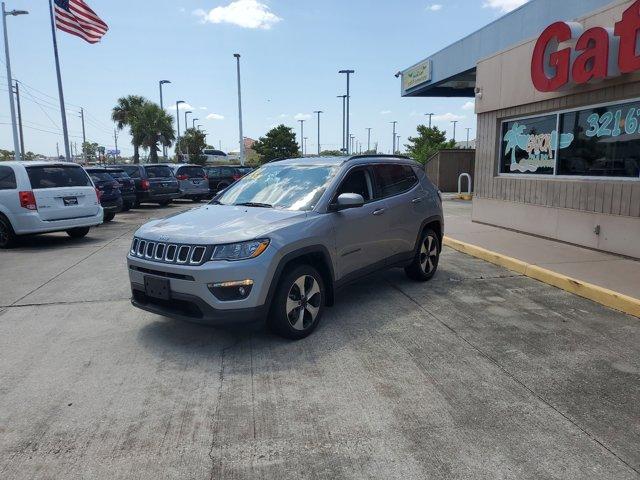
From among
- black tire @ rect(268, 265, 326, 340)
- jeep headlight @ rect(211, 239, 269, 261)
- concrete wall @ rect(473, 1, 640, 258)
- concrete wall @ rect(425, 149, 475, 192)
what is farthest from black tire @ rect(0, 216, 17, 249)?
concrete wall @ rect(425, 149, 475, 192)

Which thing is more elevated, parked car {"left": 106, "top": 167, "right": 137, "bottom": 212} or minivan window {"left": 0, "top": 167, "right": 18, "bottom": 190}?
minivan window {"left": 0, "top": 167, "right": 18, "bottom": 190}

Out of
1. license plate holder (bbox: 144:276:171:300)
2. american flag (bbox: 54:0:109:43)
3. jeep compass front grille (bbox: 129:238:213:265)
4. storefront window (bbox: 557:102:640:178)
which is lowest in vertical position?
license plate holder (bbox: 144:276:171:300)

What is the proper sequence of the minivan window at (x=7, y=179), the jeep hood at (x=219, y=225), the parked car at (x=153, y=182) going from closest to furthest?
the jeep hood at (x=219, y=225) < the minivan window at (x=7, y=179) < the parked car at (x=153, y=182)

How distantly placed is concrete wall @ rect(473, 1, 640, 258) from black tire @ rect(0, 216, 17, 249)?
10498mm

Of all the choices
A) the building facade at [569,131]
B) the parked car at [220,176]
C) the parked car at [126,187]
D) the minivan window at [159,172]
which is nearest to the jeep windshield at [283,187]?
the building facade at [569,131]

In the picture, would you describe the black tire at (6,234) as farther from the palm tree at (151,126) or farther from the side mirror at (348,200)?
the palm tree at (151,126)

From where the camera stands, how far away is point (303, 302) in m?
4.74

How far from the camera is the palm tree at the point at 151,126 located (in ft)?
151

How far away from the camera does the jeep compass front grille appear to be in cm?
423

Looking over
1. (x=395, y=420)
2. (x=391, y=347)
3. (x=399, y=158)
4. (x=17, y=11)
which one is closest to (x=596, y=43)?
(x=399, y=158)

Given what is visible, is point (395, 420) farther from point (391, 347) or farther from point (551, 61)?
point (551, 61)

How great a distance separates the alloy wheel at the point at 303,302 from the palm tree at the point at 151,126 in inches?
1790

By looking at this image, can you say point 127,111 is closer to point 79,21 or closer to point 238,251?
point 79,21

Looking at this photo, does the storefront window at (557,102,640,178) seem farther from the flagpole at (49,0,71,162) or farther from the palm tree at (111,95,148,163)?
the palm tree at (111,95,148,163)
